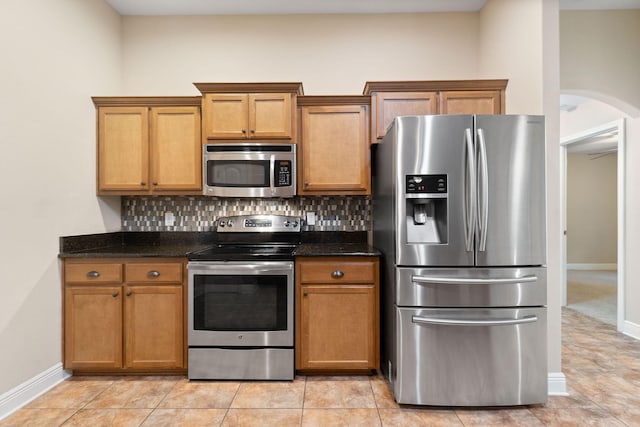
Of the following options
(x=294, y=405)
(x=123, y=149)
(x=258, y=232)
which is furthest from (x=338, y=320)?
(x=123, y=149)

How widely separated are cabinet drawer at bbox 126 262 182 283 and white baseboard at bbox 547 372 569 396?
8.75 ft

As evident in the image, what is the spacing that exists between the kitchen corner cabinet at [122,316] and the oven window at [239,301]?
0.15 meters

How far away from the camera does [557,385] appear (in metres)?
2.37

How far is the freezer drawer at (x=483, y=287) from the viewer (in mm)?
2145

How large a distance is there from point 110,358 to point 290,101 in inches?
93.1

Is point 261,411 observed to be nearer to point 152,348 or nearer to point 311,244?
point 152,348

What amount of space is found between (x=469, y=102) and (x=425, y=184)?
3.65ft

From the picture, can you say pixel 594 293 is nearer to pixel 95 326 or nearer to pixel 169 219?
pixel 169 219

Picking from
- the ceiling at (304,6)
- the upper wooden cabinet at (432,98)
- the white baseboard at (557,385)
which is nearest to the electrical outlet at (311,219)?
the upper wooden cabinet at (432,98)

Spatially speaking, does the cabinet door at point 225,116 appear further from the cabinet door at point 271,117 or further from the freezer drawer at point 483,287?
the freezer drawer at point 483,287

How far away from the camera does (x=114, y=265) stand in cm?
257

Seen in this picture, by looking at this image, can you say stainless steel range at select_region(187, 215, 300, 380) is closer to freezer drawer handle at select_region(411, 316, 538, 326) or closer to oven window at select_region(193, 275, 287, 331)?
oven window at select_region(193, 275, 287, 331)

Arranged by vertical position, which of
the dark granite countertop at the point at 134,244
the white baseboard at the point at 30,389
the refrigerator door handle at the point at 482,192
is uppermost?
the refrigerator door handle at the point at 482,192

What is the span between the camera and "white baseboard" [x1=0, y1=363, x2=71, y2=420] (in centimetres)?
212
